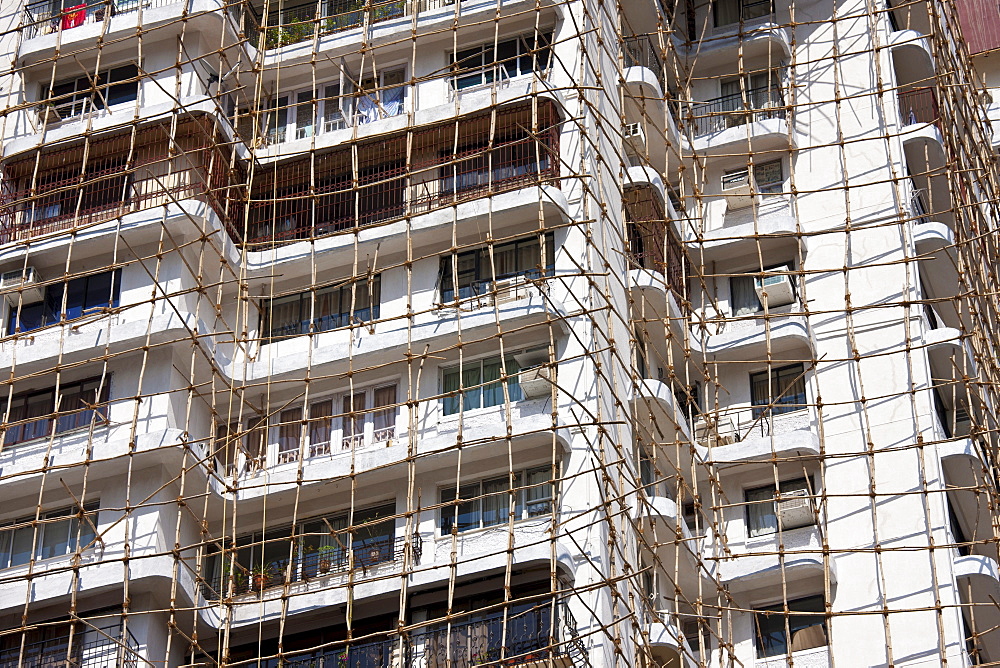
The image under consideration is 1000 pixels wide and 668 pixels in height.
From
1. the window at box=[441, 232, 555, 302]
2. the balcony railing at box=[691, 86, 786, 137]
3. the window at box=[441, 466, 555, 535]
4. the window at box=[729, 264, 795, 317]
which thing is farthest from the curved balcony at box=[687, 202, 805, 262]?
the window at box=[441, 466, 555, 535]

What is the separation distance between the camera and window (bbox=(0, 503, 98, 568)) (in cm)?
1753

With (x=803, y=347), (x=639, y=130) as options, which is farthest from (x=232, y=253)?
(x=803, y=347)

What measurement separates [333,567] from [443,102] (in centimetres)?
559

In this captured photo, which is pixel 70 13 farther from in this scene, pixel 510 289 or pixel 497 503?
pixel 497 503

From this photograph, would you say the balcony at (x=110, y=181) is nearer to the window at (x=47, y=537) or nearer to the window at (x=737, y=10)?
the window at (x=47, y=537)

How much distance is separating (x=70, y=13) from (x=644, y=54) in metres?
6.79

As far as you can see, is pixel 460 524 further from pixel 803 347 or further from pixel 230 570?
pixel 803 347

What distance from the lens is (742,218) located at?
20656 mm

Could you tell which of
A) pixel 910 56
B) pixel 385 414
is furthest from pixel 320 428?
pixel 910 56

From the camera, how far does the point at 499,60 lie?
19797 millimetres

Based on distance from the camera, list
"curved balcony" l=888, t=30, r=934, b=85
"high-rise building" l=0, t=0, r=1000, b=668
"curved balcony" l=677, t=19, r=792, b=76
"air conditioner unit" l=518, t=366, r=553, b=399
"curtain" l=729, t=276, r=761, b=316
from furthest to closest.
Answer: "curved balcony" l=677, t=19, r=792, b=76 → "curved balcony" l=888, t=30, r=934, b=85 → "curtain" l=729, t=276, r=761, b=316 → "air conditioner unit" l=518, t=366, r=553, b=399 → "high-rise building" l=0, t=0, r=1000, b=668

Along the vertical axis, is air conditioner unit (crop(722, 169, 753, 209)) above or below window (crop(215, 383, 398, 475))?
above

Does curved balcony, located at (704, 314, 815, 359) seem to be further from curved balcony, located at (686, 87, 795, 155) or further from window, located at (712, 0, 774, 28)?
window, located at (712, 0, 774, 28)

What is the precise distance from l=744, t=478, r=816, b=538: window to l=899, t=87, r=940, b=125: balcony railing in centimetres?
518
